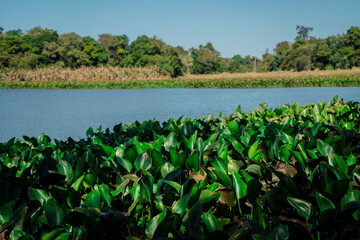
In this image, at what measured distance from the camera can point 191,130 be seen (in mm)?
2557

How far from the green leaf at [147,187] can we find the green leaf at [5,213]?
1.60ft

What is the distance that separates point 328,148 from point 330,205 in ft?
2.51

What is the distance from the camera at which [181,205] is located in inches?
46.6

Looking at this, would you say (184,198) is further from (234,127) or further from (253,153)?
(234,127)

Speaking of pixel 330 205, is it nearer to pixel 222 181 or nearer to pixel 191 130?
pixel 222 181

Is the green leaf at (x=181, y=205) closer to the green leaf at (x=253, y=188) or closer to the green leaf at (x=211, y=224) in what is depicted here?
the green leaf at (x=211, y=224)

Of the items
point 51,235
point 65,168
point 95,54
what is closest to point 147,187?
point 51,235

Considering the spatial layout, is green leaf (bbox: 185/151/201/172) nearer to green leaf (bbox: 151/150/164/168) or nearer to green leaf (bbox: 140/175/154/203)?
green leaf (bbox: 151/150/164/168)

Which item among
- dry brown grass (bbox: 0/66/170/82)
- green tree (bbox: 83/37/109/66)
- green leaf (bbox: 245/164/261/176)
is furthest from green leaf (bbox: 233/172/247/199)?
green tree (bbox: 83/37/109/66)

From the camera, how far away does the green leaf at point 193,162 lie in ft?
5.43

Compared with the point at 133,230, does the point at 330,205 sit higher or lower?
higher

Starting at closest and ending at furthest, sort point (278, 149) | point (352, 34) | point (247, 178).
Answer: point (247, 178), point (278, 149), point (352, 34)

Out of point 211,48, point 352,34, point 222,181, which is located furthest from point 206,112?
point 211,48

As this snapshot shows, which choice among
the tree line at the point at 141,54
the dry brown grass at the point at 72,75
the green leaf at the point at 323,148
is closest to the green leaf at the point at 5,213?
the green leaf at the point at 323,148
